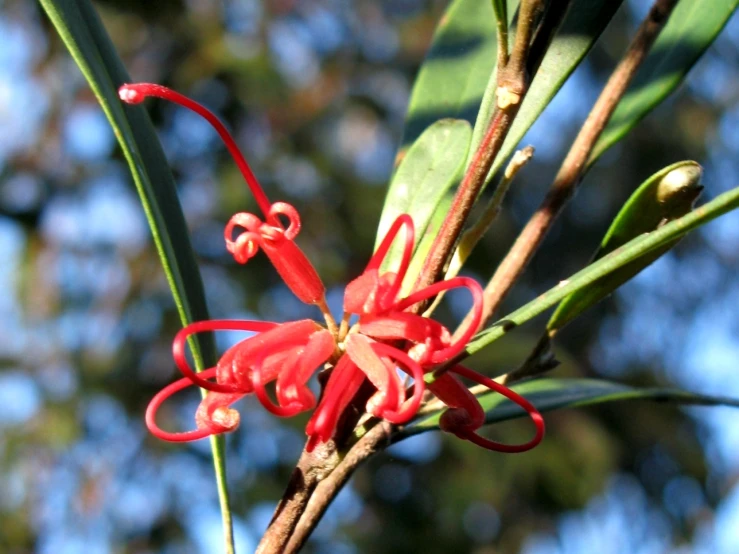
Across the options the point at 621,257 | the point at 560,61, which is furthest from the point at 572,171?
the point at 621,257

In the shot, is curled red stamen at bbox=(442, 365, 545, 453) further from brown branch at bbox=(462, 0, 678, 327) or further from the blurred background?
the blurred background

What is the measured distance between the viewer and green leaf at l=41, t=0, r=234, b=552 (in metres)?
0.58

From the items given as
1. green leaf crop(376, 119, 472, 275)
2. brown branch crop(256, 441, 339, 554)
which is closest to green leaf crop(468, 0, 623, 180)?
green leaf crop(376, 119, 472, 275)

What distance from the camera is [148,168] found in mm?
635

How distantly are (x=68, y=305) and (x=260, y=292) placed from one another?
74 centimetres

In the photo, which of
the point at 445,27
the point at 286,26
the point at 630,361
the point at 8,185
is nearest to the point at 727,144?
the point at 630,361

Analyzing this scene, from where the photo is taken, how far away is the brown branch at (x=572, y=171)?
623mm

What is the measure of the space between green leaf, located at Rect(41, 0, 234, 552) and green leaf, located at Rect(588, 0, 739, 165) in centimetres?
37

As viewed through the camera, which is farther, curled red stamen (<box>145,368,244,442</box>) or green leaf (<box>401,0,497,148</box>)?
green leaf (<box>401,0,497,148</box>)

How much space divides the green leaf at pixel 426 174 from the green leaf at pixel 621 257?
0.12 meters

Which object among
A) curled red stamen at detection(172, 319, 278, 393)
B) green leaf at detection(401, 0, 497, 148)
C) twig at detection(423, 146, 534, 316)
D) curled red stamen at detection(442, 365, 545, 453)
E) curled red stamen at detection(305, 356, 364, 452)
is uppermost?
green leaf at detection(401, 0, 497, 148)

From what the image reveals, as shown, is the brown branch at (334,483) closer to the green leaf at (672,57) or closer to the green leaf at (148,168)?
the green leaf at (148,168)

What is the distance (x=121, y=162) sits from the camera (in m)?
3.12

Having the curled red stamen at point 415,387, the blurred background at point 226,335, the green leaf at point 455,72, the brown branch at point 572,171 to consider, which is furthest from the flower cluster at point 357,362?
the blurred background at point 226,335
